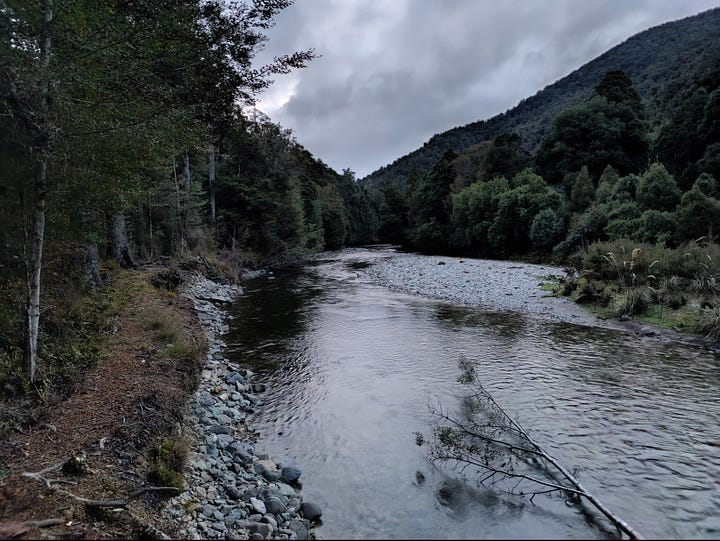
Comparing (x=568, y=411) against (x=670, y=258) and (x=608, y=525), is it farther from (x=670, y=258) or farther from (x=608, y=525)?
(x=670, y=258)

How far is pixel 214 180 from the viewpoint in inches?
1160

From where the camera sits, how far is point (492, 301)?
669 inches

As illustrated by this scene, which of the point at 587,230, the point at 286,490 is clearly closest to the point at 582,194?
the point at 587,230

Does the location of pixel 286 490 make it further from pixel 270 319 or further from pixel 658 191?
pixel 658 191

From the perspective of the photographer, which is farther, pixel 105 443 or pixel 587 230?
pixel 587 230

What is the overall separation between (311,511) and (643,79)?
83.2 m

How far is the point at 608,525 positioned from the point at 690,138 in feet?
121

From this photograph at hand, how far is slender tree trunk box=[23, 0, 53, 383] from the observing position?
192 inches

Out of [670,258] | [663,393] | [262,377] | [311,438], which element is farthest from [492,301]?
[311,438]

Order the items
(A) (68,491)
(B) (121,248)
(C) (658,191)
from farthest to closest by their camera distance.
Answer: (C) (658,191), (B) (121,248), (A) (68,491)

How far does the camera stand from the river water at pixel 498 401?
4.65 metres

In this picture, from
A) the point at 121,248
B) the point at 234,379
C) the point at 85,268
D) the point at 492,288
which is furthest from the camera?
the point at 492,288

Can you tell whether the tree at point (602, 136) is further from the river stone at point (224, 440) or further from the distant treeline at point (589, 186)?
the river stone at point (224, 440)

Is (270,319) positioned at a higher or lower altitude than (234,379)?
higher
